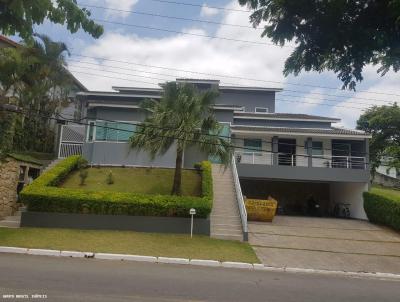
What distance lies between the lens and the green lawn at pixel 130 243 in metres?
13.5

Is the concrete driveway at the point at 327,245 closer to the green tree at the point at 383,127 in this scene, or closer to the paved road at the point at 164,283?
the paved road at the point at 164,283

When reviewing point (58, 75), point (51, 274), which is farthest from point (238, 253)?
point (58, 75)

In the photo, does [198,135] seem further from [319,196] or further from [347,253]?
[319,196]

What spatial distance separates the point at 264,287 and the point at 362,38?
6495 mm

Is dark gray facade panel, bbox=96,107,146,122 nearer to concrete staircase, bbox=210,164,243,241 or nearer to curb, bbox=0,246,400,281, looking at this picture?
concrete staircase, bbox=210,164,243,241

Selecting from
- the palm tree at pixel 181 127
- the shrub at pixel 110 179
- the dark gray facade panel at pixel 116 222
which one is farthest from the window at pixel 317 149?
the shrub at pixel 110 179

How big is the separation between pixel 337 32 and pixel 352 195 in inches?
935

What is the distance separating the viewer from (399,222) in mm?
19578

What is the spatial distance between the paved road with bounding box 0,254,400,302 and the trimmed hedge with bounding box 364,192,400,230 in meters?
9.44

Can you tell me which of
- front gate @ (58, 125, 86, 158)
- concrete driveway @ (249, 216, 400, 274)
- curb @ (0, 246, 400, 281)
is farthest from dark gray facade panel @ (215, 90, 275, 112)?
curb @ (0, 246, 400, 281)

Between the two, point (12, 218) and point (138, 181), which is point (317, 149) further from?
point (12, 218)

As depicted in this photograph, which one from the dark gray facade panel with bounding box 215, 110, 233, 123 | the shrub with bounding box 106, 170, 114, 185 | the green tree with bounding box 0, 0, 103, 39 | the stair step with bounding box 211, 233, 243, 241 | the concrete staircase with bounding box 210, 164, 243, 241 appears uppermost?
the dark gray facade panel with bounding box 215, 110, 233, 123

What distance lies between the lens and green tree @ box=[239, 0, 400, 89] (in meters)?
3.85

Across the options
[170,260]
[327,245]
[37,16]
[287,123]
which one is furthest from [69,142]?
[37,16]
